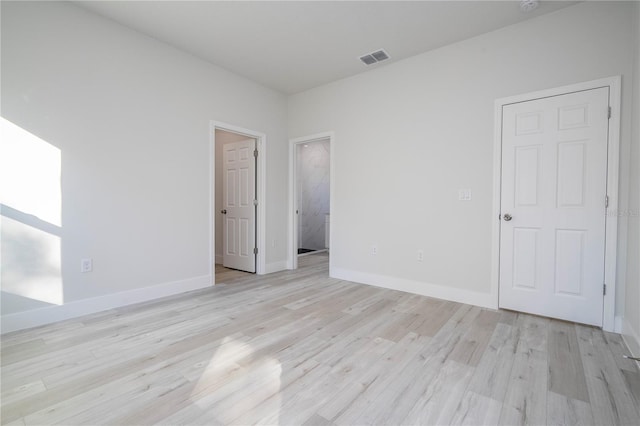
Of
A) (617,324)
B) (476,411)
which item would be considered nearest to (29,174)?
(476,411)

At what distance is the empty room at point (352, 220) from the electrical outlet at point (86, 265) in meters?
0.03

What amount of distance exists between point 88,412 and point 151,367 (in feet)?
1.34

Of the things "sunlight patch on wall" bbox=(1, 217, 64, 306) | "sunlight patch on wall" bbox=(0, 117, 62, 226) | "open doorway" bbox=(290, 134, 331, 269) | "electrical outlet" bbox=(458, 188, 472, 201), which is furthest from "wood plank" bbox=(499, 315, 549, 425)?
"open doorway" bbox=(290, 134, 331, 269)

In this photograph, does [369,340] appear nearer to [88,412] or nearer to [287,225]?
[88,412]

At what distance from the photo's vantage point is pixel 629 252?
7.48ft

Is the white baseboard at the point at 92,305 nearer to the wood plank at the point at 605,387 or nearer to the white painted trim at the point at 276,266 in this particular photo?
the white painted trim at the point at 276,266

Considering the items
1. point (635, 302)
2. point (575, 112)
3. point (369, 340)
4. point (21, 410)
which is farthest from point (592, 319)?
point (21, 410)

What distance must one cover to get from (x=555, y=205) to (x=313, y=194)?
5351 mm

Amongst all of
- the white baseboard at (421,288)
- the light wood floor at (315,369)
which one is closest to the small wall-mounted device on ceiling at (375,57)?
the white baseboard at (421,288)

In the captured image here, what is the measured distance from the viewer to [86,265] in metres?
2.71

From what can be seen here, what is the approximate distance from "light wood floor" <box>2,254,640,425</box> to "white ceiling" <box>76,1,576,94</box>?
2851 mm

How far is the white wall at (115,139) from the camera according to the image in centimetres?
242

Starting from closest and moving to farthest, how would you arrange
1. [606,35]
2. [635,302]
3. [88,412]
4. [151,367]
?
[88,412], [151,367], [635,302], [606,35]

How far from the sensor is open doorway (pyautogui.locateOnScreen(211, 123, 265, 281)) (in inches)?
175
